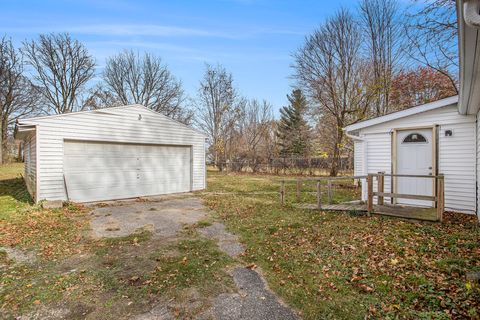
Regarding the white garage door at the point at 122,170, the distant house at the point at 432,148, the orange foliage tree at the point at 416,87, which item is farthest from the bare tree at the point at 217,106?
the distant house at the point at 432,148

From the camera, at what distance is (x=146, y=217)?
681 cm

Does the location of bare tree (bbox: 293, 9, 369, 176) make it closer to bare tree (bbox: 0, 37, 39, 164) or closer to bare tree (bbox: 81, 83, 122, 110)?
bare tree (bbox: 81, 83, 122, 110)

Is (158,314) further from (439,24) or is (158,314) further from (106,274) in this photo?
(439,24)

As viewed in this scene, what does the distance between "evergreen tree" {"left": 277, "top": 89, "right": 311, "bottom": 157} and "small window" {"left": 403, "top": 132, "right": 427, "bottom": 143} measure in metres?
19.4

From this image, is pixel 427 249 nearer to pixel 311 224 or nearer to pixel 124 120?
pixel 311 224

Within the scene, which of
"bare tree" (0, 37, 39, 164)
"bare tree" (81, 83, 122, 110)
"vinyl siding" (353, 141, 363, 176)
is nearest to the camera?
"vinyl siding" (353, 141, 363, 176)

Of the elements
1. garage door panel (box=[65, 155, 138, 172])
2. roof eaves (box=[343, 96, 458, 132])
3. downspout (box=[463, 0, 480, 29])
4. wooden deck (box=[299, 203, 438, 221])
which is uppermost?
roof eaves (box=[343, 96, 458, 132])

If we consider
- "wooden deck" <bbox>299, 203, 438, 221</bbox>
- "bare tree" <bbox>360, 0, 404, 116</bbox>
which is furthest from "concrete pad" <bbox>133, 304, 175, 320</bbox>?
"bare tree" <bbox>360, 0, 404, 116</bbox>

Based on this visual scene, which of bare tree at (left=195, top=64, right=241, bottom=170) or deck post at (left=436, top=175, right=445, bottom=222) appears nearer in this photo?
deck post at (left=436, top=175, right=445, bottom=222)

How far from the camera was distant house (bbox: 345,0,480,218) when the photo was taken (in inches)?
250

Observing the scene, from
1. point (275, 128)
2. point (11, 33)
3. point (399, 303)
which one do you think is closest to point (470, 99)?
point (399, 303)

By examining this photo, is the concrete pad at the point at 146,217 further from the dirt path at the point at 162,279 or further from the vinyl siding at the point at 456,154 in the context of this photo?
the vinyl siding at the point at 456,154

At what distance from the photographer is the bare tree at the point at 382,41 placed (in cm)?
1512

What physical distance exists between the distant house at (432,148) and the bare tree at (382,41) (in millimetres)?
8436
